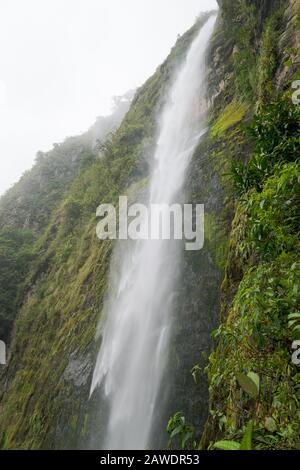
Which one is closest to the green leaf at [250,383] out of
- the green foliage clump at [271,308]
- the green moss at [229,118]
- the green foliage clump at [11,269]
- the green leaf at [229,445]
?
the green foliage clump at [271,308]

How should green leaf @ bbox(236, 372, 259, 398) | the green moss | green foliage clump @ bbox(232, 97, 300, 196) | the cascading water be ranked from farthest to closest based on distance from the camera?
the green moss → the cascading water → green foliage clump @ bbox(232, 97, 300, 196) → green leaf @ bbox(236, 372, 259, 398)

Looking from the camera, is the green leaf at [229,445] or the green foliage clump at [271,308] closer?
the green leaf at [229,445]

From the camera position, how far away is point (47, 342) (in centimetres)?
1334

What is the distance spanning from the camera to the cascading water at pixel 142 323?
23.3 feet

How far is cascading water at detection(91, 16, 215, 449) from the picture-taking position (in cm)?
710

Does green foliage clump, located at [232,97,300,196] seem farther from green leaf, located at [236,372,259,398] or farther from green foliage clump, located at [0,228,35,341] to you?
green foliage clump, located at [0,228,35,341]

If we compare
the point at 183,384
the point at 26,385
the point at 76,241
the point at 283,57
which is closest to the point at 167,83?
the point at 76,241

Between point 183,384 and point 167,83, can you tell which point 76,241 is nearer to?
point 167,83

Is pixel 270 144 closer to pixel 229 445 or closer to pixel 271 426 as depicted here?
pixel 271 426

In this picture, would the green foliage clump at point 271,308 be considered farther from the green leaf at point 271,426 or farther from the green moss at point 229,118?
the green moss at point 229,118

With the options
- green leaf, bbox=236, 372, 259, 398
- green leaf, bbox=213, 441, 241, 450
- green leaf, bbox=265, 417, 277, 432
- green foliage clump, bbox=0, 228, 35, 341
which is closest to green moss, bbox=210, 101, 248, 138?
green leaf, bbox=265, 417, 277, 432

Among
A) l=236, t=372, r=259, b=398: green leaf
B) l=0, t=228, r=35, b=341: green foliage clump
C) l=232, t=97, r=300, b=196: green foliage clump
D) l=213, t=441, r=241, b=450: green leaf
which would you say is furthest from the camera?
l=0, t=228, r=35, b=341: green foliage clump

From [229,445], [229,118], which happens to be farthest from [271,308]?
[229,118]
